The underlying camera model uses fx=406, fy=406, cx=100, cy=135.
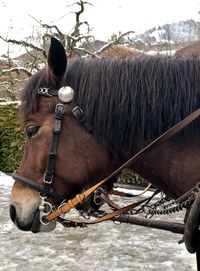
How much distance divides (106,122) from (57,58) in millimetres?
363

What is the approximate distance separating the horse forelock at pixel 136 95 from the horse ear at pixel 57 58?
63mm

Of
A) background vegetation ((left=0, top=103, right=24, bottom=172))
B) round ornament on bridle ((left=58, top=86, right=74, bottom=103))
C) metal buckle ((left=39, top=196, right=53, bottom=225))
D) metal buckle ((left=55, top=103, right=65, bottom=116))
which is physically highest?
round ornament on bridle ((left=58, top=86, right=74, bottom=103))

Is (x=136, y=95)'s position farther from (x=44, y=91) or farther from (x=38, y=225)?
(x=38, y=225)

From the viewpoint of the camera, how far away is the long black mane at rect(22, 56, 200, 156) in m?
1.76

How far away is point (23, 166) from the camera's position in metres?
2.03

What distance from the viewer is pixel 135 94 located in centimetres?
181

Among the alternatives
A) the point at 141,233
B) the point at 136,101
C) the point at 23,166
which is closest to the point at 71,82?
the point at 136,101

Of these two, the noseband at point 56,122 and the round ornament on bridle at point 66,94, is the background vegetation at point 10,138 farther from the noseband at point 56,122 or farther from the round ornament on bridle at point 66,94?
the round ornament on bridle at point 66,94

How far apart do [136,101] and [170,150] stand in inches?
10.4

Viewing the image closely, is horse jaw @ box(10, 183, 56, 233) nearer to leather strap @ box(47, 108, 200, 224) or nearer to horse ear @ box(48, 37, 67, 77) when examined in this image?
leather strap @ box(47, 108, 200, 224)

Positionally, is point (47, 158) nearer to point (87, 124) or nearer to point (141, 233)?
point (87, 124)

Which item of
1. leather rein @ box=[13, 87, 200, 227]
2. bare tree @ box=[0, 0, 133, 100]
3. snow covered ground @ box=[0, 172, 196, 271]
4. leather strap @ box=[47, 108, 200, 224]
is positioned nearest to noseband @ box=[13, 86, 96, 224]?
leather rein @ box=[13, 87, 200, 227]

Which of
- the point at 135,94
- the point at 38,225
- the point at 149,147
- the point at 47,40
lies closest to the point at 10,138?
the point at 47,40

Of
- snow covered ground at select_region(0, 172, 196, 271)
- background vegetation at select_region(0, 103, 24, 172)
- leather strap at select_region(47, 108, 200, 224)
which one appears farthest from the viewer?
background vegetation at select_region(0, 103, 24, 172)
